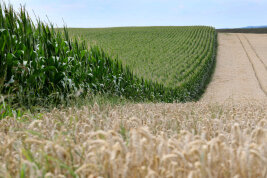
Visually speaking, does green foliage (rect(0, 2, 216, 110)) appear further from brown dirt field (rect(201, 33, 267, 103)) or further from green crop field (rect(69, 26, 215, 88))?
brown dirt field (rect(201, 33, 267, 103))

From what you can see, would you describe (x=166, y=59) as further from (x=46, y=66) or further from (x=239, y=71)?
(x=46, y=66)

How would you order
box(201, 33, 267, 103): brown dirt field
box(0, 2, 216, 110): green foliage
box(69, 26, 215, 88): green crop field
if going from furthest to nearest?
box(201, 33, 267, 103): brown dirt field → box(69, 26, 215, 88): green crop field → box(0, 2, 216, 110): green foliage

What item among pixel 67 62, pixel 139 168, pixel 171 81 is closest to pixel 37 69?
pixel 67 62

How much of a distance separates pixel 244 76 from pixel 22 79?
2455 centimetres

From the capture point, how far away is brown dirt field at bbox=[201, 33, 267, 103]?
20.3 metres

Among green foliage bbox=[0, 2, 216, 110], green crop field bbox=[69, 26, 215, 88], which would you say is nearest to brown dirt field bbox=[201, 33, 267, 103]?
green crop field bbox=[69, 26, 215, 88]

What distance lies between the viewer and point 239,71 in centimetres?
2864

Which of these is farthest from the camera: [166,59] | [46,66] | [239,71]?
[239,71]

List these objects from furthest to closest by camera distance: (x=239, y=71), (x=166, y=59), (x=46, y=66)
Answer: (x=239, y=71)
(x=166, y=59)
(x=46, y=66)

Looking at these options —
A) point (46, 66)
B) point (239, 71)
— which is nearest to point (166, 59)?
point (239, 71)

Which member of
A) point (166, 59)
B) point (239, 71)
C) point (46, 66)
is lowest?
point (239, 71)

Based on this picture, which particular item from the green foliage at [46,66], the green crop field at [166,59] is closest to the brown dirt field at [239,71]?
the green crop field at [166,59]

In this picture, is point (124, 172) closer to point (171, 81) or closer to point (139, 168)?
point (139, 168)

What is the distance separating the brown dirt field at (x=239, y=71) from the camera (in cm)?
2033
